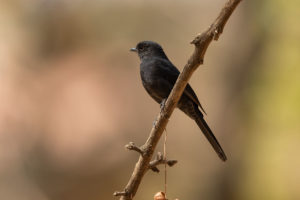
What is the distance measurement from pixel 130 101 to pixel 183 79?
6.06 metres

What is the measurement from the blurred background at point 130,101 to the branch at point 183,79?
517cm

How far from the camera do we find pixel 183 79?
2.39 metres

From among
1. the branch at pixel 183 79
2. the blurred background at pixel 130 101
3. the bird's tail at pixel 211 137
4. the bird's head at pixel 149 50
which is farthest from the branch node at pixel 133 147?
the blurred background at pixel 130 101

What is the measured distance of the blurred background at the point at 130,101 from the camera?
7.79m

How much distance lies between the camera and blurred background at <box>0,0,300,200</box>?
25.6 feet

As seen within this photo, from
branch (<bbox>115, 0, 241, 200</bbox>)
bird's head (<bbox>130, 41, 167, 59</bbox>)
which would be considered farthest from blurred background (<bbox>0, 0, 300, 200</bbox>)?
branch (<bbox>115, 0, 241, 200</bbox>)

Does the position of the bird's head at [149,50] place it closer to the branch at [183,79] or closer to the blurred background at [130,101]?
the branch at [183,79]

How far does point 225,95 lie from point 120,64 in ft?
6.03

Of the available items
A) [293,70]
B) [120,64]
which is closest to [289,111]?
Result: [293,70]

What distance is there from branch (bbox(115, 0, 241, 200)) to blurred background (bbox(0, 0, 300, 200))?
17.0 ft

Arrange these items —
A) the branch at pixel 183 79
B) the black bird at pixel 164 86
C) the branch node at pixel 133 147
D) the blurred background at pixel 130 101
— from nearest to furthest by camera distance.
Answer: the branch at pixel 183 79
the branch node at pixel 133 147
the black bird at pixel 164 86
the blurred background at pixel 130 101

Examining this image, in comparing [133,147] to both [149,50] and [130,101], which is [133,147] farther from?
[130,101]

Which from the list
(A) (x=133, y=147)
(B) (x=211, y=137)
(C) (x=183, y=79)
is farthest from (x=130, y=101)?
(C) (x=183, y=79)

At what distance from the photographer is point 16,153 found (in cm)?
819
